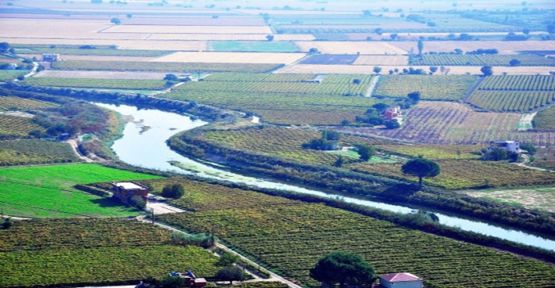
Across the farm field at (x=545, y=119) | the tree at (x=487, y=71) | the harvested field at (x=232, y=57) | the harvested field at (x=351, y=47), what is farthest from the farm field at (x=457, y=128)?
the harvested field at (x=351, y=47)

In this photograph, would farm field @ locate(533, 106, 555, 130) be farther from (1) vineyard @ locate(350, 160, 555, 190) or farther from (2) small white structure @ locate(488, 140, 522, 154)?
(1) vineyard @ locate(350, 160, 555, 190)

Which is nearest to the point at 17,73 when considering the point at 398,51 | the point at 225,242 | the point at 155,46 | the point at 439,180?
the point at 155,46

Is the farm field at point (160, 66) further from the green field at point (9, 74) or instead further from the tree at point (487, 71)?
the tree at point (487, 71)

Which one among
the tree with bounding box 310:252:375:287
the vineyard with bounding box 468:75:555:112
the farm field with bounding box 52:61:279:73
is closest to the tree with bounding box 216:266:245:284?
the tree with bounding box 310:252:375:287

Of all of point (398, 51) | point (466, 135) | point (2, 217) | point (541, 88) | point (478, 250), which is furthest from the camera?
point (398, 51)

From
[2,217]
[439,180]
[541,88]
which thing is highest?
[541,88]

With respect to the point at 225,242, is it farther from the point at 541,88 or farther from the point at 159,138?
the point at 541,88

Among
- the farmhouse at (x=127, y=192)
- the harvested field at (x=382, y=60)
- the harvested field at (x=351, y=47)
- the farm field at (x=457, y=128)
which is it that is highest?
the harvested field at (x=351, y=47)
